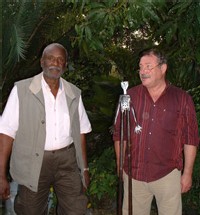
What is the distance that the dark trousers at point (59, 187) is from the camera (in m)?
3.19

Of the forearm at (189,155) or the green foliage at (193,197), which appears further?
the green foliage at (193,197)

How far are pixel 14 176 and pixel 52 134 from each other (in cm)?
49

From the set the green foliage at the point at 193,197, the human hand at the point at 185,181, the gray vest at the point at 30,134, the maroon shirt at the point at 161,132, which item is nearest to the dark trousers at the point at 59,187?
the gray vest at the point at 30,134

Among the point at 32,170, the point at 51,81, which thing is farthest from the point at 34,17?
the point at 32,170

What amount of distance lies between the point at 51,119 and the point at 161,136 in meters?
0.88

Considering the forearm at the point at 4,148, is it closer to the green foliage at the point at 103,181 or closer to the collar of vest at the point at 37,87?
the collar of vest at the point at 37,87

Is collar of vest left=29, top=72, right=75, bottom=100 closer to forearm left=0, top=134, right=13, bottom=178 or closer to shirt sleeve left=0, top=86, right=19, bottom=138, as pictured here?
shirt sleeve left=0, top=86, right=19, bottom=138

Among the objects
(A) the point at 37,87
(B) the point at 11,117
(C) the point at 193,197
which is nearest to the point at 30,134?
(B) the point at 11,117

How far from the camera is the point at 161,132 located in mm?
2975

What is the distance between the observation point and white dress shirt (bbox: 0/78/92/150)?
3062mm

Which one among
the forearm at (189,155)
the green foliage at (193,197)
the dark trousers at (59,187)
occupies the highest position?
the forearm at (189,155)

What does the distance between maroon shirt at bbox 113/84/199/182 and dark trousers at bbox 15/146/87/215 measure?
0.56 m

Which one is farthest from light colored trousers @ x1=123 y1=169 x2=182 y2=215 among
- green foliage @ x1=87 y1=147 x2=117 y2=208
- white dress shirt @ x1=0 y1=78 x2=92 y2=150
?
green foliage @ x1=87 y1=147 x2=117 y2=208

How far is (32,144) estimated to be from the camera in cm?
310
